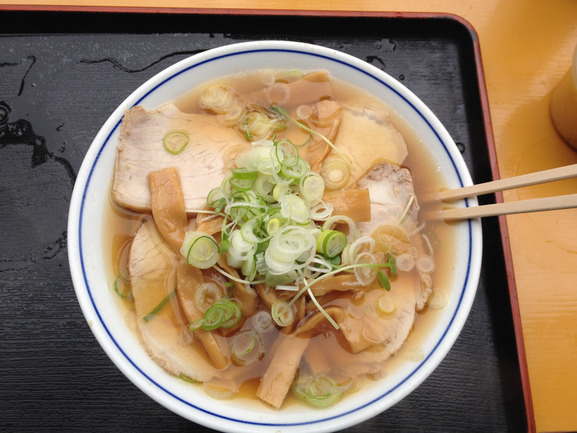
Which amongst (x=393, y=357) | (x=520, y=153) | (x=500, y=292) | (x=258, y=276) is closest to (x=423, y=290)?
(x=393, y=357)

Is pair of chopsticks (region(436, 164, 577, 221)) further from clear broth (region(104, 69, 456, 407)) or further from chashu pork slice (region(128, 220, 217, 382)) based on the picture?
Answer: chashu pork slice (region(128, 220, 217, 382))

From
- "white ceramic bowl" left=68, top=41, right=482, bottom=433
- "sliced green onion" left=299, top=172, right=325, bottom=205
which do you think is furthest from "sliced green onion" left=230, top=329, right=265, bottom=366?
"sliced green onion" left=299, top=172, right=325, bottom=205

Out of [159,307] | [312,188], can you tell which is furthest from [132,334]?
[312,188]

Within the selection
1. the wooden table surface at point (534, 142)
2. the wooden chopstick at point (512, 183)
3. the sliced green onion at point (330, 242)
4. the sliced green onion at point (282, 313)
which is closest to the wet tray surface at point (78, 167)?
the wooden table surface at point (534, 142)

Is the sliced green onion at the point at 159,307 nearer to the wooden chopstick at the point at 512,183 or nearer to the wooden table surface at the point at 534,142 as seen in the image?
the wooden chopstick at the point at 512,183

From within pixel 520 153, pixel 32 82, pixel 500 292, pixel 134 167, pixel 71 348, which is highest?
pixel 520 153

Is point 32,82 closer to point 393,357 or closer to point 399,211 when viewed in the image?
point 399,211

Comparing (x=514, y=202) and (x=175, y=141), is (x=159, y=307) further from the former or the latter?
(x=514, y=202)
